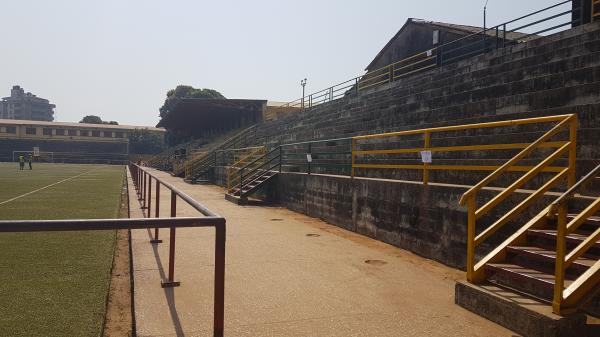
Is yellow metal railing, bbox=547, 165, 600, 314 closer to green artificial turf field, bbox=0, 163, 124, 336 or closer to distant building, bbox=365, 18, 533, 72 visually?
green artificial turf field, bbox=0, 163, 124, 336

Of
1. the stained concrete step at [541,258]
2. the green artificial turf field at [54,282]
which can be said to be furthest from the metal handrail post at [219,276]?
the stained concrete step at [541,258]

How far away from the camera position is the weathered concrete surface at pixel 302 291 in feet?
13.0

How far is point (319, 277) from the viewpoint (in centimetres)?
574

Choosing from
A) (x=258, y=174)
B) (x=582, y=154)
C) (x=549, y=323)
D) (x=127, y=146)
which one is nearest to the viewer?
(x=549, y=323)

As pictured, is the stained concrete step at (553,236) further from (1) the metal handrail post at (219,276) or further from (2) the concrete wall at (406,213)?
(1) the metal handrail post at (219,276)

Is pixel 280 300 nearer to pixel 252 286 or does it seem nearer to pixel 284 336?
pixel 252 286

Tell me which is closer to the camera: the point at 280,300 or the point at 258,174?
the point at 280,300

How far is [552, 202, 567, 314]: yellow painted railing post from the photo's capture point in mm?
3482

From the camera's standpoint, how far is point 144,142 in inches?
3551

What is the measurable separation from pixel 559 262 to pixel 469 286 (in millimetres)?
1116

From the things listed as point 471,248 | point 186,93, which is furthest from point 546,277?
point 186,93

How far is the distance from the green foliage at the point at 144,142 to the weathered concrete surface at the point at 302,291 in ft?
284

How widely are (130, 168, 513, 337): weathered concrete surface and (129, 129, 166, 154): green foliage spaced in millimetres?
86545

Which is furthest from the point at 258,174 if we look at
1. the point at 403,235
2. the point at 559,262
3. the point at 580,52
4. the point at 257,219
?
the point at 559,262
